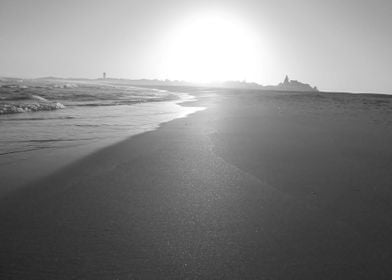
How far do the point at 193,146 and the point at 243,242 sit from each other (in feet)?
11.0

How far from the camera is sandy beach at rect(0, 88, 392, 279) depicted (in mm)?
1637

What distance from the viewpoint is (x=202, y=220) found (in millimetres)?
2244

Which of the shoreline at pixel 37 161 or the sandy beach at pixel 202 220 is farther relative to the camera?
the shoreline at pixel 37 161

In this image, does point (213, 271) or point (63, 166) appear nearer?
point (213, 271)

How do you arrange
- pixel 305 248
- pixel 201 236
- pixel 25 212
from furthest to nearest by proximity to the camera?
pixel 25 212 → pixel 201 236 → pixel 305 248

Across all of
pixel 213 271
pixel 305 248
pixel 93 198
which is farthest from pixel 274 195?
pixel 93 198

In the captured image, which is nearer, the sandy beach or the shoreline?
the sandy beach

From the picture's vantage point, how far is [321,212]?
7.84 feet

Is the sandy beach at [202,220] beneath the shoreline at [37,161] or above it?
above

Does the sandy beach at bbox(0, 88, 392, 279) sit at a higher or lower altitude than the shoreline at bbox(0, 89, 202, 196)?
higher

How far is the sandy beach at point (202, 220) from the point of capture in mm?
1637

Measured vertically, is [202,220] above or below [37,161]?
above

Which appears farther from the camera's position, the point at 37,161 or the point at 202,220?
the point at 37,161

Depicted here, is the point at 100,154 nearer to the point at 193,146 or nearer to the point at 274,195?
the point at 193,146
